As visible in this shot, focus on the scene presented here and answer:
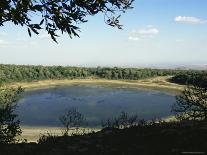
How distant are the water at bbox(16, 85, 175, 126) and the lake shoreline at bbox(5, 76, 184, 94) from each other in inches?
221

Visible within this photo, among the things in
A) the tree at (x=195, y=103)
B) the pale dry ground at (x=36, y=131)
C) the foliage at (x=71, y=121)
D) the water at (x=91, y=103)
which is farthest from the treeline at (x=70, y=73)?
the tree at (x=195, y=103)

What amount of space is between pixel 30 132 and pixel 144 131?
52789mm

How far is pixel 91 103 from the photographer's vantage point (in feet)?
336

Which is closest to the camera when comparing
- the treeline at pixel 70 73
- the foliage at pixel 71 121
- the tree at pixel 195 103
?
the foliage at pixel 71 121

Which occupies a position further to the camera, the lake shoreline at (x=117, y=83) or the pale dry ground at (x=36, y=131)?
the lake shoreline at (x=117, y=83)

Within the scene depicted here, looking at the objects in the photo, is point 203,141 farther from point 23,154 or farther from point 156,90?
point 156,90

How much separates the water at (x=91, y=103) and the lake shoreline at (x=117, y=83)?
5.62 meters

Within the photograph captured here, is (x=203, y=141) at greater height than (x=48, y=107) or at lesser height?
greater

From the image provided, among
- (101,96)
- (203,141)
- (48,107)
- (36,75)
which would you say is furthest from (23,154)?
(36,75)

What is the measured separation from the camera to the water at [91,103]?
8264cm

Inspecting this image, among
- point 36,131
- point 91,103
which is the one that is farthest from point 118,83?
point 36,131

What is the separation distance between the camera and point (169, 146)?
475 inches

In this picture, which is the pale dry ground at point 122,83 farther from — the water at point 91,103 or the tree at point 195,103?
the tree at point 195,103

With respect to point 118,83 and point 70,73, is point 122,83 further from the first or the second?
point 70,73
